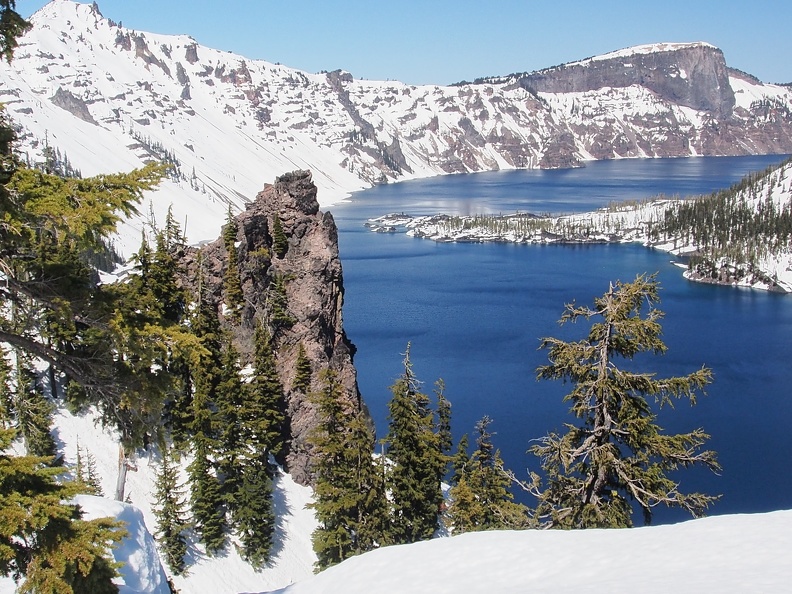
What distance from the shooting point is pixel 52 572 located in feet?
27.4

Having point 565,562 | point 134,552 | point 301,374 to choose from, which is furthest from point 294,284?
point 565,562

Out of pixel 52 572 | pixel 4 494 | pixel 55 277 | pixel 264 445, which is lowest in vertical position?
pixel 264 445

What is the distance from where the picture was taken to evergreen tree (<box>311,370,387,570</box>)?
31.0 meters

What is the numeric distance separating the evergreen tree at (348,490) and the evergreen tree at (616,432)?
1542 centimetres

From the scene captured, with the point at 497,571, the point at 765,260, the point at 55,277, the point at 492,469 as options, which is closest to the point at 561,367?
the point at 497,571

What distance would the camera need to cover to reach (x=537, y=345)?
297 ft

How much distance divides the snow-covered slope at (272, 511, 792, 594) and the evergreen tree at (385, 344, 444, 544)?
17.4 m

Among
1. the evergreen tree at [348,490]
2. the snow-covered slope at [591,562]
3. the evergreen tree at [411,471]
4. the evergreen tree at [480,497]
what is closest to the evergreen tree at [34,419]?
the evergreen tree at [348,490]

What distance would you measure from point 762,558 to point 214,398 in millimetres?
31939

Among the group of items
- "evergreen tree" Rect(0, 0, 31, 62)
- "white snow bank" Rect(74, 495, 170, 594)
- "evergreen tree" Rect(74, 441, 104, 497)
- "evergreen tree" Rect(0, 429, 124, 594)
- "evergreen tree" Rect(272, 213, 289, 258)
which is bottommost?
"evergreen tree" Rect(74, 441, 104, 497)

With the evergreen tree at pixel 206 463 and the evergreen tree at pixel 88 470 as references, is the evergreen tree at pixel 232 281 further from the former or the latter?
the evergreen tree at pixel 88 470

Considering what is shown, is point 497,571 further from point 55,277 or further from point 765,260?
point 765,260

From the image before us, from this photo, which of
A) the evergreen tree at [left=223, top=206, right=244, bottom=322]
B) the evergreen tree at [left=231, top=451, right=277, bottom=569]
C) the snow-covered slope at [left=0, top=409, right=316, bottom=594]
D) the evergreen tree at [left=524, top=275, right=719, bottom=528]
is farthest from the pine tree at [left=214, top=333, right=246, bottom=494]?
the evergreen tree at [left=524, top=275, right=719, bottom=528]

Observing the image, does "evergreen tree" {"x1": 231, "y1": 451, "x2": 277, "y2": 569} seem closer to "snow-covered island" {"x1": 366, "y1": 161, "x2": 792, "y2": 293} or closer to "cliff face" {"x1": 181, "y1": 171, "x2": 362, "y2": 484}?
"cliff face" {"x1": 181, "y1": 171, "x2": 362, "y2": 484}
